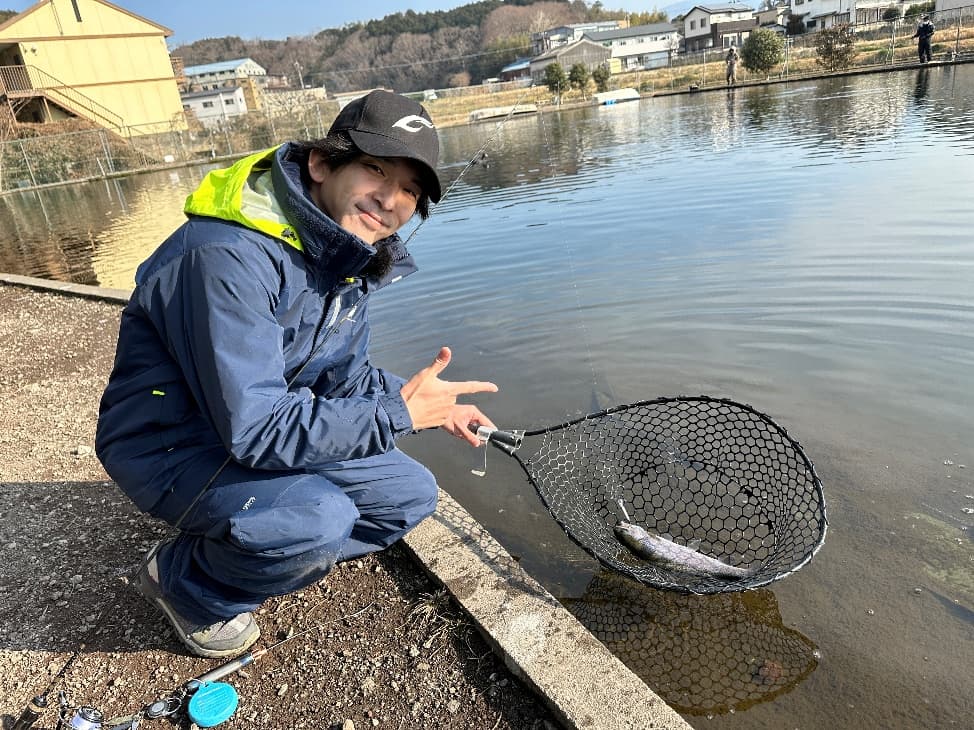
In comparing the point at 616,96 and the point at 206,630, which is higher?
the point at 616,96

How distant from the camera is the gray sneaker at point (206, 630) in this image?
246 centimetres

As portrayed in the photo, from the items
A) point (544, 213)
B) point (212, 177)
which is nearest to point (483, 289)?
point (544, 213)

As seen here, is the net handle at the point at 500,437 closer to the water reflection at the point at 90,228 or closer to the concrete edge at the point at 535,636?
the concrete edge at the point at 535,636

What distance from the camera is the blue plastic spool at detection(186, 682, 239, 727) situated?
2.21m

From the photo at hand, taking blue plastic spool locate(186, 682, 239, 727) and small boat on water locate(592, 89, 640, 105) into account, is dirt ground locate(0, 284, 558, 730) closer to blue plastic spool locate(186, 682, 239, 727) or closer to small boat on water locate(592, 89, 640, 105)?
blue plastic spool locate(186, 682, 239, 727)

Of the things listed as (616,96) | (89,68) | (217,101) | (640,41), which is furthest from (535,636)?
(640,41)

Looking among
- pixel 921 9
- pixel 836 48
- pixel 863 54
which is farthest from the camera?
pixel 921 9

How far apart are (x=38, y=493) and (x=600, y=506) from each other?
3186 mm

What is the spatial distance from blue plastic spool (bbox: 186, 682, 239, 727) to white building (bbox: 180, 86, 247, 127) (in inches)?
2817

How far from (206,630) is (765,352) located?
14.9 feet

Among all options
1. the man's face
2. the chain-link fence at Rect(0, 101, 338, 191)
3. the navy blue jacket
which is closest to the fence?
the chain-link fence at Rect(0, 101, 338, 191)

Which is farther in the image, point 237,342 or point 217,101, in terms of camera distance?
point 217,101

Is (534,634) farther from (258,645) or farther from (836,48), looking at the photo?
(836,48)

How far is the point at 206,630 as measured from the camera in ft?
8.11
